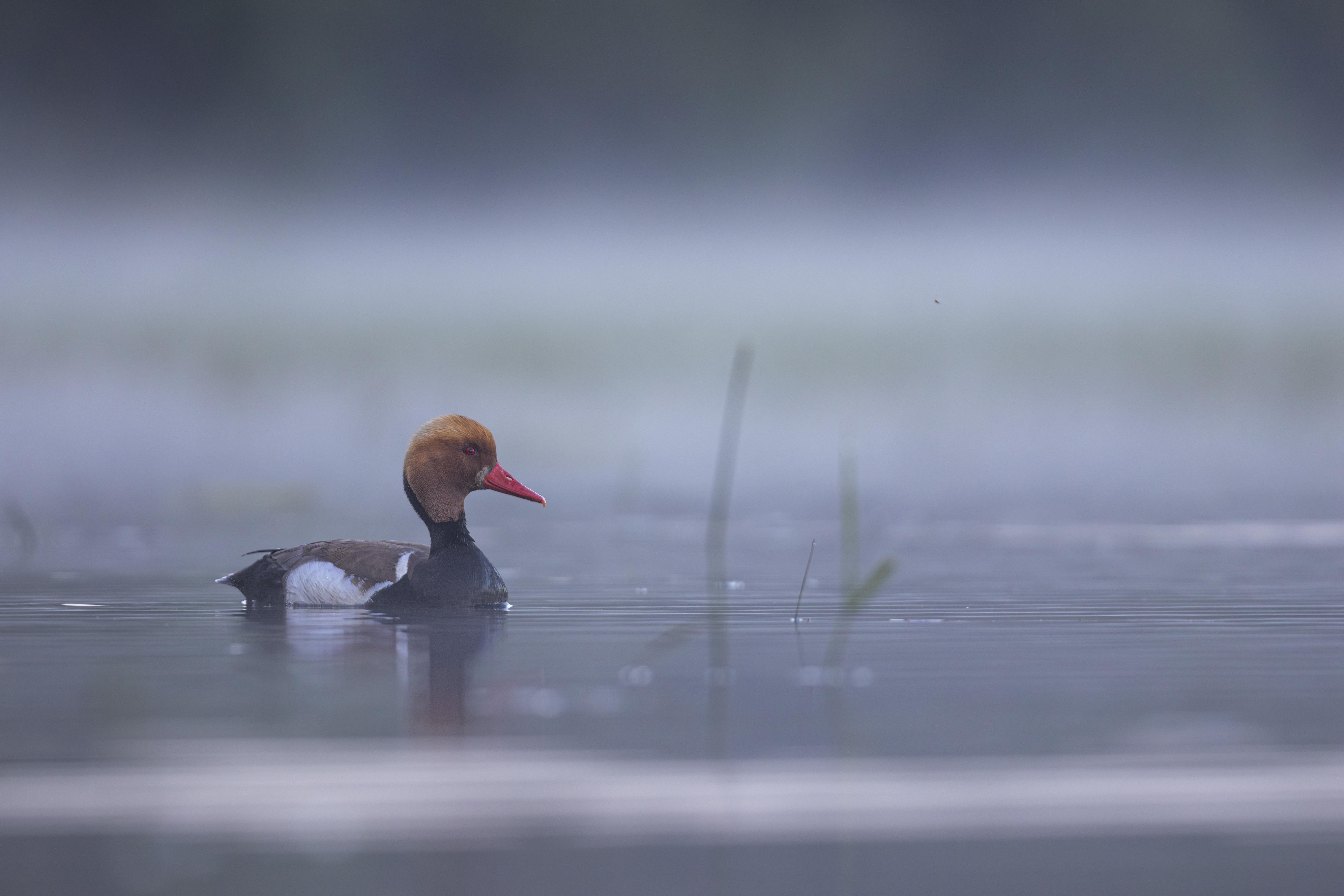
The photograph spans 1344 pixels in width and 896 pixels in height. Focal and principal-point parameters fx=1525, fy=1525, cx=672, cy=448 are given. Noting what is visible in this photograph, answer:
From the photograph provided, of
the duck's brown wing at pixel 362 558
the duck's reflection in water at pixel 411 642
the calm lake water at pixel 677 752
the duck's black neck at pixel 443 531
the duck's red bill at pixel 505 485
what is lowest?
the calm lake water at pixel 677 752

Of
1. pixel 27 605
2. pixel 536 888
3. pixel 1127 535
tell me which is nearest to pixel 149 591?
pixel 27 605

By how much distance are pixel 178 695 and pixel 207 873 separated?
7.76 feet

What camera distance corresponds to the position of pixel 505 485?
399 inches

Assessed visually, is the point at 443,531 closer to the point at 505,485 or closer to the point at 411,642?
the point at 505,485

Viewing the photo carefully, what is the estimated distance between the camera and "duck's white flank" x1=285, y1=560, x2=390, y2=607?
9398 mm

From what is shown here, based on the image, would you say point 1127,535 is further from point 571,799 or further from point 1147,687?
point 571,799

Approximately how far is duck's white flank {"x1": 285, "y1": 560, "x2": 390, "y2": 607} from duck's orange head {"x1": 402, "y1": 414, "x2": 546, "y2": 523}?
711 mm

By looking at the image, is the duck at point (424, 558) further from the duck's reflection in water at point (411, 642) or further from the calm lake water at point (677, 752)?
the calm lake water at point (677, 752)

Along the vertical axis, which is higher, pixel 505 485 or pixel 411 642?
pixel 505 485

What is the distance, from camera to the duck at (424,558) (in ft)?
30.1

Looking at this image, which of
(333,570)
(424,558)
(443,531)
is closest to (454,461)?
(443,531)

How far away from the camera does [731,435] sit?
629cm

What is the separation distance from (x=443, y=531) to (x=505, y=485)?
630 millimetres

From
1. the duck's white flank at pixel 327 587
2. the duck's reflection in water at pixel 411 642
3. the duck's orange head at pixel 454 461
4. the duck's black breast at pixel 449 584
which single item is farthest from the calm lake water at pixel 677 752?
the duck's orange head at pixel 454 461
